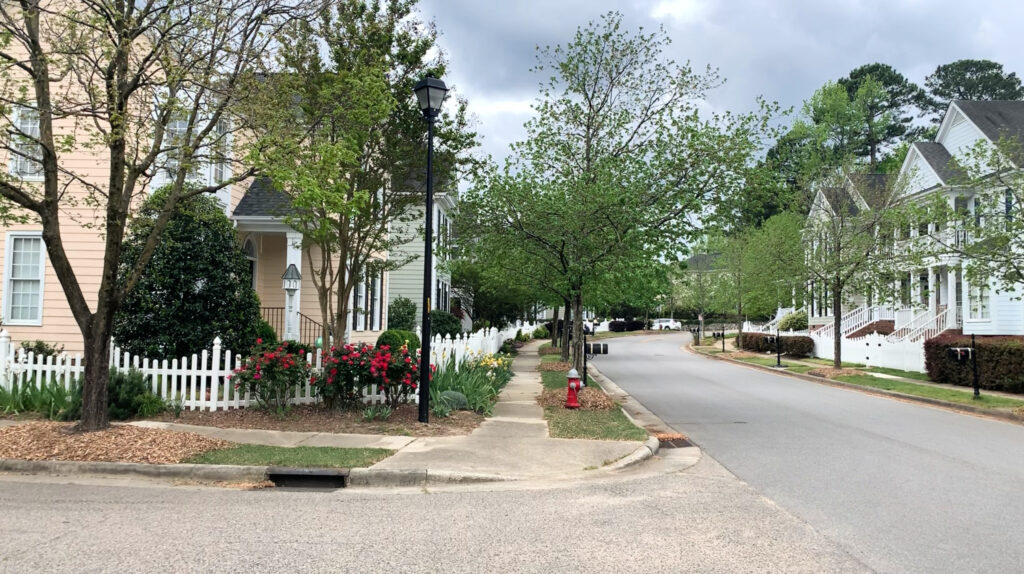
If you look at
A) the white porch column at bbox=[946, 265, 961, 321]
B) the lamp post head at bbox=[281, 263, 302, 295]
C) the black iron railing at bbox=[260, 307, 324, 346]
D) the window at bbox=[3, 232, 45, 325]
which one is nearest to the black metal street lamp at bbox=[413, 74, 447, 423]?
the lamp post head at bbox=[281, 263, 302, 295]

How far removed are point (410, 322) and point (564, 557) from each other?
2232cm

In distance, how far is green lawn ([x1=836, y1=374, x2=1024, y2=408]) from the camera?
576 inches

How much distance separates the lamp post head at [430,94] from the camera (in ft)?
32.3

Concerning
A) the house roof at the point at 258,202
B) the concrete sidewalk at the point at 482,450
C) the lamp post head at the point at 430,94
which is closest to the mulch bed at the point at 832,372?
the concrete sidewalk at the point at 482,450

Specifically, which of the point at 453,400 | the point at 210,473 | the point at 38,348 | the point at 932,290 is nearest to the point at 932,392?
the point at 453,400

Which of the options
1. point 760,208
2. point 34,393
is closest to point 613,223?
point 760,208

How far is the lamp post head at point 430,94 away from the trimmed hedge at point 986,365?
15.6 meters

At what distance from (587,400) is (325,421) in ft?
17.0

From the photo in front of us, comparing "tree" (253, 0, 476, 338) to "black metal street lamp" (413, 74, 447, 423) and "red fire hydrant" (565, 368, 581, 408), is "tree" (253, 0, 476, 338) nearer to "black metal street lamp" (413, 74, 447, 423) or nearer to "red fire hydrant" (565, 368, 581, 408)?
"black metal street lamp" (413, 74, 447, 423)

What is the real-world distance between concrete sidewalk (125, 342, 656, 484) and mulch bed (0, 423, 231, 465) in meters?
0.81

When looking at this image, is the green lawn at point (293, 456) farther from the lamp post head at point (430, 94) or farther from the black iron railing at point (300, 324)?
the black iron railing at point (300, 324)

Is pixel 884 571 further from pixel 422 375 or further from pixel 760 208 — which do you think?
pixel 760 208

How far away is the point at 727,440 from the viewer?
405 inches

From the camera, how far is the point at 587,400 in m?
13.2
